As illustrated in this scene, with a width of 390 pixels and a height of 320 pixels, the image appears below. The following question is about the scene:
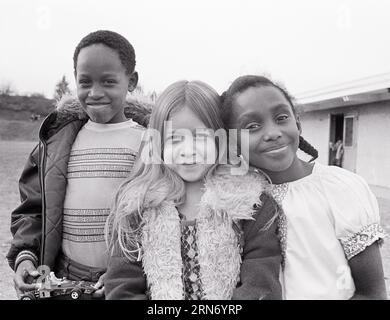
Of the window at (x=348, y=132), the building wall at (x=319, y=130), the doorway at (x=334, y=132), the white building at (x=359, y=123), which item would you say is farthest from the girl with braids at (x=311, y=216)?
the building wall at (x=319, y=130)

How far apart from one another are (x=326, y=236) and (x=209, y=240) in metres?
0.39

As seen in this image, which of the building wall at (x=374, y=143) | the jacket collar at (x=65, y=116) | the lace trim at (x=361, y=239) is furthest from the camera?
the building wall at (x=374, y=143)

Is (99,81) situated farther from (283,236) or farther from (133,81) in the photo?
(283,236)

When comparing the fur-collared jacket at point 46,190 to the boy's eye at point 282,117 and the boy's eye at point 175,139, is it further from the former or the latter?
the boy's eye at point 282,117

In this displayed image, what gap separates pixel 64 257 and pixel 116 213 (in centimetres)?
40

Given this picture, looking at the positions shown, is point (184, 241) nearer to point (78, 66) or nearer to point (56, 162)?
point (56, 162)

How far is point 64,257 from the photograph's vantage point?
1.83 m

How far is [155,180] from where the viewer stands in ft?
5.36

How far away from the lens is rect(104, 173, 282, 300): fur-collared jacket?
59.4 inches

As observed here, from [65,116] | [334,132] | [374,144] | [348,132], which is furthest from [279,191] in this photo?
[334,132]

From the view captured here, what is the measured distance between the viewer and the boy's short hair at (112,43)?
6.06 ft

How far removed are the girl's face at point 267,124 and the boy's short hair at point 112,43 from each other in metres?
0.55

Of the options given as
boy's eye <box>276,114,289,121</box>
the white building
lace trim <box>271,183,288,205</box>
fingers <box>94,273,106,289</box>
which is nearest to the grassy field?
fingers <box>94,273,106,289</box>
